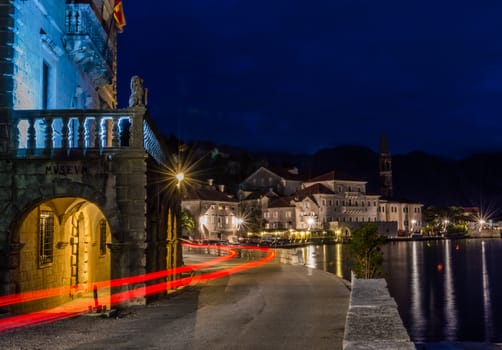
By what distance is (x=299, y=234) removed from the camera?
122 meters

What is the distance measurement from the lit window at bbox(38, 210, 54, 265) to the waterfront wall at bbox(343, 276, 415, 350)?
10.7 m

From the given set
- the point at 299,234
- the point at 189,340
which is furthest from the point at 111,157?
the point at 299,234

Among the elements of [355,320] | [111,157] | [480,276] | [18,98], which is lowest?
[480,276]

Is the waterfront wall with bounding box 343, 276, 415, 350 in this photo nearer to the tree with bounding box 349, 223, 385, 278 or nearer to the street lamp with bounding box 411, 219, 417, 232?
the tree with bounding box 349, 223, 385, 278

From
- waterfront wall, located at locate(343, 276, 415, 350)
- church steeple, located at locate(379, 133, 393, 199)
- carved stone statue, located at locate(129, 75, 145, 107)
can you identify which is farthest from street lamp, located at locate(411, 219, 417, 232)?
waterfront wall, located at locate(343, 276, 415, 350)

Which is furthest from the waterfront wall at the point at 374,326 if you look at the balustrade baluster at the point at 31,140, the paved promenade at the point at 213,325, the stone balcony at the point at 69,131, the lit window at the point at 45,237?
the lit window at the point at 45,237

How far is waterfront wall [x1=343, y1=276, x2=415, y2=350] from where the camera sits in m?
5.46

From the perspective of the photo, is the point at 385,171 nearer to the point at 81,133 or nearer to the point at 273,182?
the point at 273,182

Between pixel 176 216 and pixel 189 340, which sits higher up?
pixel 176 216

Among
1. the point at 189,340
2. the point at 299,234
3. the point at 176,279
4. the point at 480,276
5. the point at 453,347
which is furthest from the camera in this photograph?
the point at 299,234

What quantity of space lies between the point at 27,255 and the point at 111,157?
353cm

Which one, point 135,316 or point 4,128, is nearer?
point 135,316

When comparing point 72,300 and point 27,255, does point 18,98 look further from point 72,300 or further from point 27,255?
point 72,300

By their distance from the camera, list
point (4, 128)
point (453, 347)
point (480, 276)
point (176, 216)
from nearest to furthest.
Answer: point (4, 128)
point (453, 347)
point (176, 216)
point (480, 276)
